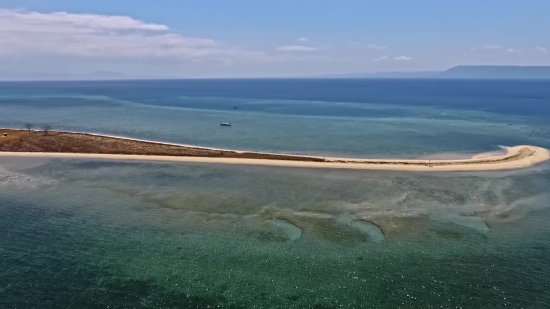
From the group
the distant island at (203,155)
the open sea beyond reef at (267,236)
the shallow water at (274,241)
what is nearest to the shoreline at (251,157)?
the distant island at (203,155)

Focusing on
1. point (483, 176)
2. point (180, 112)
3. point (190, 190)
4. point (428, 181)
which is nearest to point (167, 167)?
point (190, 190)

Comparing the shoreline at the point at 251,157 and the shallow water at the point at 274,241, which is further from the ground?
the shoreline at the point at 251,157

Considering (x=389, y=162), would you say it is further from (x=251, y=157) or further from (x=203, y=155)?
(x=203, y=155)

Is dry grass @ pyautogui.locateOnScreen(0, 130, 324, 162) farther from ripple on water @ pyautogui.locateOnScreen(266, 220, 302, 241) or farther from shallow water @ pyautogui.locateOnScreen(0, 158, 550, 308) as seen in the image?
ripple on water @ pyautogui.locateOnScreen(266, 220, 302, 241)

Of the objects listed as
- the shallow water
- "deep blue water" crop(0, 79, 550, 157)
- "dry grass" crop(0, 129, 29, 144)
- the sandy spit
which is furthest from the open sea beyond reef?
"dry grass" crop(0, 129, 29, 144)

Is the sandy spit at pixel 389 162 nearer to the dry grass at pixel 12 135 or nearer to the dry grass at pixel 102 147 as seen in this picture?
the dry grass at pixel 102 147

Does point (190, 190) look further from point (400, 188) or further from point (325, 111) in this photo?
point (325, 111)

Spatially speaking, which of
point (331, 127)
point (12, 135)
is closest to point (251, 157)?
point (331, 127)
